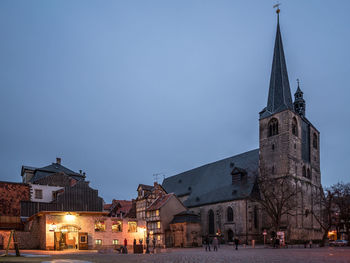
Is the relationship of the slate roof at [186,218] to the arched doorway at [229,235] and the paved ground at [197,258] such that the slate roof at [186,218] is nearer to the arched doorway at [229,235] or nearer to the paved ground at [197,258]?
the arched doorway at [229,235]

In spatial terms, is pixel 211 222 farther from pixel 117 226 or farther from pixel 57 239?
pixel 57 239

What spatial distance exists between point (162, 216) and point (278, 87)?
30780mm

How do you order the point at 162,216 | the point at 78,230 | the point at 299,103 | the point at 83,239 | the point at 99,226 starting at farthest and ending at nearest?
the point at 299,103
the point at 162,216
the point at 99,226
the point at 83,239
the point at 78,230

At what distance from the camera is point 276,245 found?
147ft

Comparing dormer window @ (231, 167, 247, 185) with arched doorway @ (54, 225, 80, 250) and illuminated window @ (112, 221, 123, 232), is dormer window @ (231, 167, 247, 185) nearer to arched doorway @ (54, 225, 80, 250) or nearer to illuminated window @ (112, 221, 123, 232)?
illuminated window @ (112, 221, 123, 232)

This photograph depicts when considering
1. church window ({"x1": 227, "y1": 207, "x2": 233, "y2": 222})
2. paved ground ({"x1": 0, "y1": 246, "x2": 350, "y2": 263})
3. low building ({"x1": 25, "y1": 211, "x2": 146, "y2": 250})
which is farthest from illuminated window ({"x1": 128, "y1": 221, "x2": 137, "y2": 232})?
church window ({"x1": 227, "y1": 207, "x2": 233, "y2": 222})

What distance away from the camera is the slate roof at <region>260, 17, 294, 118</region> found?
65369mm

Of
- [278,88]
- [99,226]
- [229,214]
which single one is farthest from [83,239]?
[278,88]

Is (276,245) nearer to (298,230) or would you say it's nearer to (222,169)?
(298,230)

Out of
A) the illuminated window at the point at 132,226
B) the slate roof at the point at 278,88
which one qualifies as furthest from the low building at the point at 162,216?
the slate roof at the point at 278,88

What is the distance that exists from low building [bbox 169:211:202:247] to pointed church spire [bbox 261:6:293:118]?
22715 millimetres

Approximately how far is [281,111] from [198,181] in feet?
77.0

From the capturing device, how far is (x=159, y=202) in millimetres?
65188

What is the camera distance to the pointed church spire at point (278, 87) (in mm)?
65375
